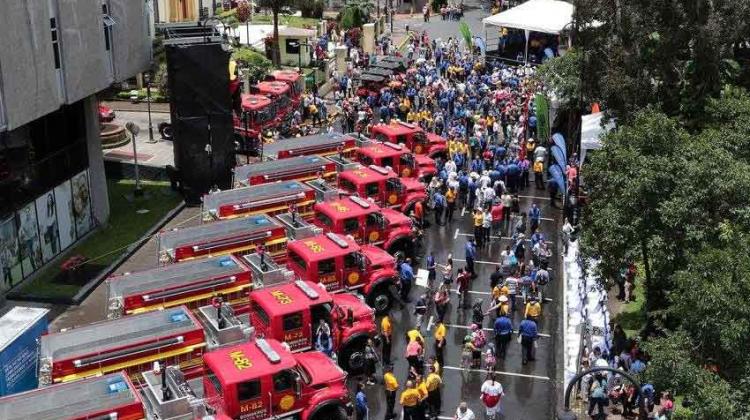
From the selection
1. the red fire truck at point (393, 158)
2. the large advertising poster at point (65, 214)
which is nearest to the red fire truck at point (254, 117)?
the red fire truck at point (393, 158)

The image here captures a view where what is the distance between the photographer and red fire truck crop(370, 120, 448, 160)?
35.9 m

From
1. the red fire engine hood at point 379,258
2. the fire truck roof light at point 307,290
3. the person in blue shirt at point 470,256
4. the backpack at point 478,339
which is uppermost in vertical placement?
the fire truck roof light at point 307,290

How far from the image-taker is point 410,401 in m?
19.0

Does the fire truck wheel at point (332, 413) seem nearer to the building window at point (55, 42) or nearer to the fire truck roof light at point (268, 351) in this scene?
the fire truck roof light at point (268, 351)

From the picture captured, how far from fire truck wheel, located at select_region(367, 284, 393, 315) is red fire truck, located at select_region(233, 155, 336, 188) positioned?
7.79 m

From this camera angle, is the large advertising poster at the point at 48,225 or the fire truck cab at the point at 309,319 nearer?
the fire truck cab at the point at 309,319

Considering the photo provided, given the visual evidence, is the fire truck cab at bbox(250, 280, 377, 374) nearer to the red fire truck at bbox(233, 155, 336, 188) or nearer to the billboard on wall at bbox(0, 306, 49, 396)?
the billboard on wall at bbox(0, 306, 49, 396)

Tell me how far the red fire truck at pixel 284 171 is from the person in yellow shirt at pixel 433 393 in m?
13.0

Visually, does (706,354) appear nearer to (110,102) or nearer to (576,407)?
(576,407)

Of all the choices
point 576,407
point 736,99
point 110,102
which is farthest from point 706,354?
point 110,102

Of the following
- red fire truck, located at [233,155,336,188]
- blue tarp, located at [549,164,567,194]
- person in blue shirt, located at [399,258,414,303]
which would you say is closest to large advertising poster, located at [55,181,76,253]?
red fire truck, located at [233,155,336,188]

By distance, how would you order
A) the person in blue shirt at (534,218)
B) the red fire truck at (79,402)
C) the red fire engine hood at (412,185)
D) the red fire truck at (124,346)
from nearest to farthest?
the red fire truck at (79,402) → the red fire truck at (124,346) → the person in blue shirt at (534,218) → the red fire engine hood at (412,185)

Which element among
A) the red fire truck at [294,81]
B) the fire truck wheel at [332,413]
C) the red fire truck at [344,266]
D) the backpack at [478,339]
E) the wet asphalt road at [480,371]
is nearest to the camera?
the fire truck wheel at [332,413]

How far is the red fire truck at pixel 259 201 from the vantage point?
27516mm
